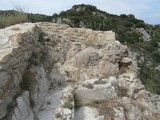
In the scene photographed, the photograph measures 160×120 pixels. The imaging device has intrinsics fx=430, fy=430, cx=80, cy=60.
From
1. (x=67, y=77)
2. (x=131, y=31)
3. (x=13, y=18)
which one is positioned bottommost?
(x=131, y=31)

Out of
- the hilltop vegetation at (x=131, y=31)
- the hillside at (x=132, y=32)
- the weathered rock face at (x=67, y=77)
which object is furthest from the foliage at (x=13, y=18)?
the hillside at (x=132, y=32)

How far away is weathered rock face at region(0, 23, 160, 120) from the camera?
23.9ft

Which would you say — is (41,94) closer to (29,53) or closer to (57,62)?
(29,53)

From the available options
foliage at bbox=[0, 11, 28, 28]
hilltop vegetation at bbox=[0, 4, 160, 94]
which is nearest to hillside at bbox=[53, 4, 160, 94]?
hilltop vegetation at bbox=[0, 4, 160, 94]

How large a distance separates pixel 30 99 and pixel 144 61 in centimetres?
3816

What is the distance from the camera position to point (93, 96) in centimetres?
897

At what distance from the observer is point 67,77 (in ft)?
31.0

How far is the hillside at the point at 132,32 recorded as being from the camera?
4516cm

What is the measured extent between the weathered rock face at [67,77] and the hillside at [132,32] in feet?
93.3

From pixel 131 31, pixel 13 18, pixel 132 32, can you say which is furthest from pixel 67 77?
pixel 131 31

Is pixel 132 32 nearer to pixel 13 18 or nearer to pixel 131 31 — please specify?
pixel 131 31

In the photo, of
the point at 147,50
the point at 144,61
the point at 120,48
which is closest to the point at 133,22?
the point at 147,50

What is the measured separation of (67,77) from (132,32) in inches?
1975

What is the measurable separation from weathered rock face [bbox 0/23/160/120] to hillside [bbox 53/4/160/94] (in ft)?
93.3
